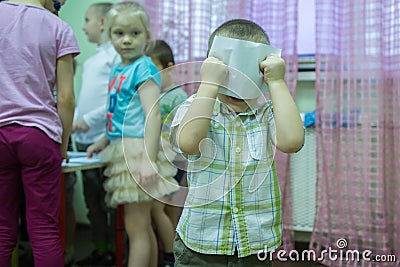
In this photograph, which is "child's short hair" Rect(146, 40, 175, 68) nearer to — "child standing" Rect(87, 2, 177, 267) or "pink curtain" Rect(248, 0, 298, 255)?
"child standing" Rect(87, 2, 177, 267)

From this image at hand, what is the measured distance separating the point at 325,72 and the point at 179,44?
63 centimetres

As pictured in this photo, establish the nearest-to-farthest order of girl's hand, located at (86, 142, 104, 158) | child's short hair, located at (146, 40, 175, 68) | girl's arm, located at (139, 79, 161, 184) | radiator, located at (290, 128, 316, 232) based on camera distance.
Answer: girl's arm, located at (139, 79, 161, 184), girl's hand, located at (86, 142, 104, 158), child's short hair, located at (146, 40, 175, 68), radiator, located at (290, 128, 316, 232)

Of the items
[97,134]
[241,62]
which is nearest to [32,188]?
[241,62]

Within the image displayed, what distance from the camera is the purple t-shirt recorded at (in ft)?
3.72

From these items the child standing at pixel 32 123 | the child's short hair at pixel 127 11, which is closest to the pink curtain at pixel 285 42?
the child's short hair at pixel 127 11

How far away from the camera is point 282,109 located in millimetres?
812

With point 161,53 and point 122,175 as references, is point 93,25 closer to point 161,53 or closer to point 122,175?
point 161,53

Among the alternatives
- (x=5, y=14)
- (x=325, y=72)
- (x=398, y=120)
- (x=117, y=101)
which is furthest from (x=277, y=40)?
(x=5, y=14)

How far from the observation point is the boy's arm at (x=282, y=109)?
2.66 ft

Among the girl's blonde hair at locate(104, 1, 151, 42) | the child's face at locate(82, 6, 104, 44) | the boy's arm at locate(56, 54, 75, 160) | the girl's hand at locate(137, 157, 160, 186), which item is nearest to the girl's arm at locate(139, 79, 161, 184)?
the girl's hand at locate(137, 157, 160, 186)

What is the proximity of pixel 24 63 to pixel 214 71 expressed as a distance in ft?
1.93

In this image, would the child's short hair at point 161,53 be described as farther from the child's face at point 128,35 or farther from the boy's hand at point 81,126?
the boy's hand at point 81,126

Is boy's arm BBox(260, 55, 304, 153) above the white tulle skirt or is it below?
above

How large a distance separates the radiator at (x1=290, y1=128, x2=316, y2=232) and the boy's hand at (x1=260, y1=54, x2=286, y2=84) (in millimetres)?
1047
